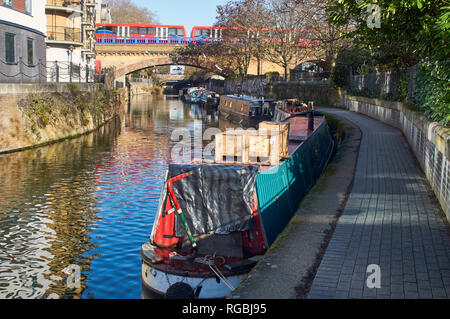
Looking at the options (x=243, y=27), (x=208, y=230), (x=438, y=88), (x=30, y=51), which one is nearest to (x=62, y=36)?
(x=30, y=51)

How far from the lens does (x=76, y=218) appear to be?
1590cm

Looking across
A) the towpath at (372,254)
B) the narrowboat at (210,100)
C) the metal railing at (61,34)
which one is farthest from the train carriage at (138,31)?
the towpath at (372,254)

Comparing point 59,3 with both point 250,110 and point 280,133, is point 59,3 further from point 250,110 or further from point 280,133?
point 280,133

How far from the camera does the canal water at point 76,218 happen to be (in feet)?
37.0

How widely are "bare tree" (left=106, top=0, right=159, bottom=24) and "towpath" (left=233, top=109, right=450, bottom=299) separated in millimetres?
122184

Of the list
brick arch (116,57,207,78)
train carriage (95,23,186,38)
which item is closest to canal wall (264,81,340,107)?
brick arch (116,57,207,78)

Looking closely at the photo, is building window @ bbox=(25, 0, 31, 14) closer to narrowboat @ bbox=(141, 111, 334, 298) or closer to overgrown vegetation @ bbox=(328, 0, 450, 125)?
overgrown vegetation @ bbox=(328, 0, 450, 125)

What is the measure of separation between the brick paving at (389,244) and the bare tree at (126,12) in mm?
120626

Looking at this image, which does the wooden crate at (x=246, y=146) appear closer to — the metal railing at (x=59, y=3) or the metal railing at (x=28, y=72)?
the metal railing at (x=28, y=72)

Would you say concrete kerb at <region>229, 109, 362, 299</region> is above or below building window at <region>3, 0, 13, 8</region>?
below

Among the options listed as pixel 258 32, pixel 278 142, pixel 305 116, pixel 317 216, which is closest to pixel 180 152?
pixel 305 116

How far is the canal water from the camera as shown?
11.3 m

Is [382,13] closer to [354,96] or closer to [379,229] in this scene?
[379,229]

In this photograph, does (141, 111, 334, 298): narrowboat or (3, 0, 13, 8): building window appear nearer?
(141, 111, 334, 298): narrowboat
